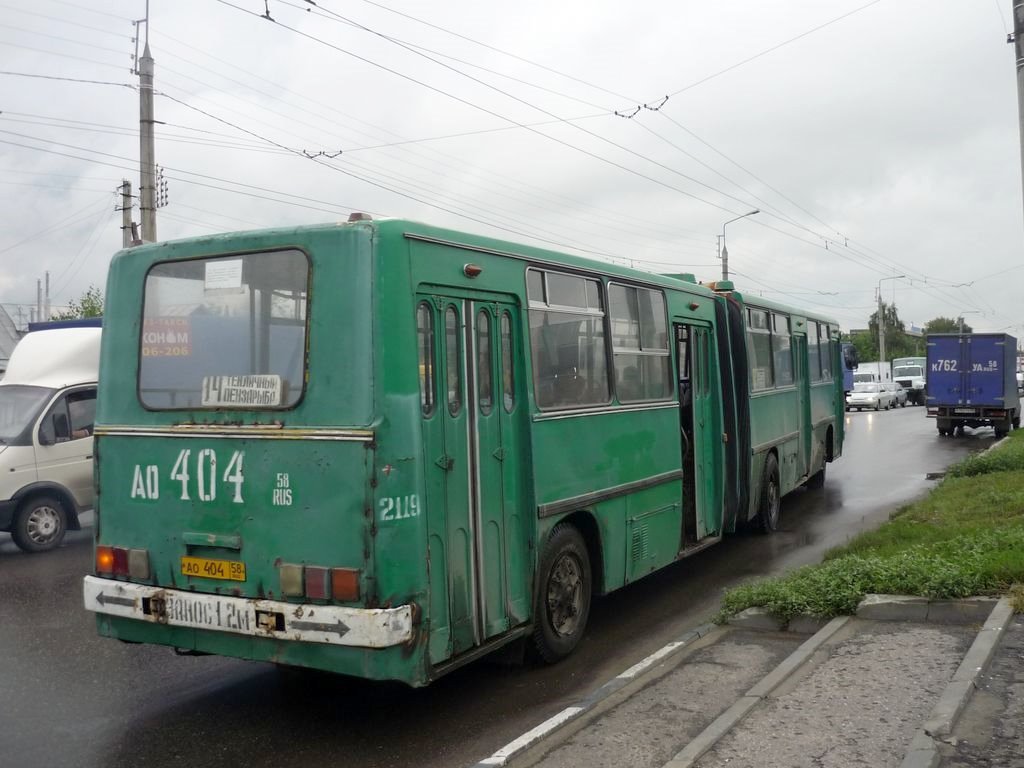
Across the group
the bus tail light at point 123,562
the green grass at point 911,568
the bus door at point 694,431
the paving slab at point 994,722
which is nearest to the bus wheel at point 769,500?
the green grass at point 911,568

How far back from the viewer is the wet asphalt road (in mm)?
5410

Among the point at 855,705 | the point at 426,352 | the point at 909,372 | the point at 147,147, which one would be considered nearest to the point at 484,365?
the point at 426,352

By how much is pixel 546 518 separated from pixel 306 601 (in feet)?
6.26

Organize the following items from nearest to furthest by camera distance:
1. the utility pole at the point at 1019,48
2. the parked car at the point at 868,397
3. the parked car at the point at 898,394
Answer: the utility pole at the point at 1019,48, the parked car at the point at 868,397, the parked car at the point at 898,394

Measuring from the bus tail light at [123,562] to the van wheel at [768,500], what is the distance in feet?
27.1

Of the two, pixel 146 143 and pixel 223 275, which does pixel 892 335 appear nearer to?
pixel 146 143

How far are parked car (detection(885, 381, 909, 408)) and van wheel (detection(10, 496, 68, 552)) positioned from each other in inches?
1915

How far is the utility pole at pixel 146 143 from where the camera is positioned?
70.1 feet

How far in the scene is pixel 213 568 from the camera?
5.61m

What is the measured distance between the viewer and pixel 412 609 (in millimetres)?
5195

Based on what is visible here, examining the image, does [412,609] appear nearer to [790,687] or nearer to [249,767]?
[249,767]

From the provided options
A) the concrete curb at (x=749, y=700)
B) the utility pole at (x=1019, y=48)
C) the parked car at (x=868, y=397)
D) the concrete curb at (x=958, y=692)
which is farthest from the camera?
the parked car at (x=868, y=397)

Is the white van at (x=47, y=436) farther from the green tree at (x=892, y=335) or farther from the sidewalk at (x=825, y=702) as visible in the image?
the green tree at (x=892, y=335)

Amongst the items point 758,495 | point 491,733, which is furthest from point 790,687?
point 758,495
